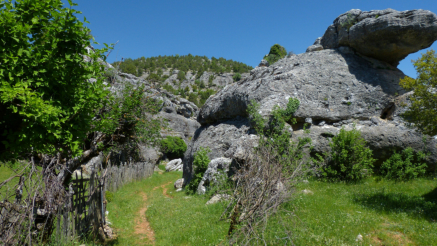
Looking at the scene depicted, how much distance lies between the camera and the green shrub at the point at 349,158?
1220cm

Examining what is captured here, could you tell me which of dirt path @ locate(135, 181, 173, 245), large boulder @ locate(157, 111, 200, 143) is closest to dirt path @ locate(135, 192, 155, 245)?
dirt path @ locate(135, 181, 173, 245)

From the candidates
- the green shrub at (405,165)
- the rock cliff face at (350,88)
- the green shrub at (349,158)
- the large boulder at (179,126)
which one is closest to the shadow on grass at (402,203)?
the green shrub at (349,158)

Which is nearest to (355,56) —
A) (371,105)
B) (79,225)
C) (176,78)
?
(371,105)

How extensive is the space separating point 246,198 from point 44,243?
5.09m

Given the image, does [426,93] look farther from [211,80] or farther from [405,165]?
[211,80]

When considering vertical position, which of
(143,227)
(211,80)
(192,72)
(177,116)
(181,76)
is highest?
(192,72)

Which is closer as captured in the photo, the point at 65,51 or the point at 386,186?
the point at 65,51

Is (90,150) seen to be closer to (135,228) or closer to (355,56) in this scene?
(135,228)

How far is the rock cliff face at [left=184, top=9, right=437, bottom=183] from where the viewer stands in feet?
46.2

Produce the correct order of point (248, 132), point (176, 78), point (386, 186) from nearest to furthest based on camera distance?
point (386, 186)
point (248, 132)
point (176, 78)

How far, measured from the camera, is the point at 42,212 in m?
6.39

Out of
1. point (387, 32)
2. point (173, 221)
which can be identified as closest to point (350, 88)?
point (387, 32)

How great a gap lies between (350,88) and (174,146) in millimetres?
27139

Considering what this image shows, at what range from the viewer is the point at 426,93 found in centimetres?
894
